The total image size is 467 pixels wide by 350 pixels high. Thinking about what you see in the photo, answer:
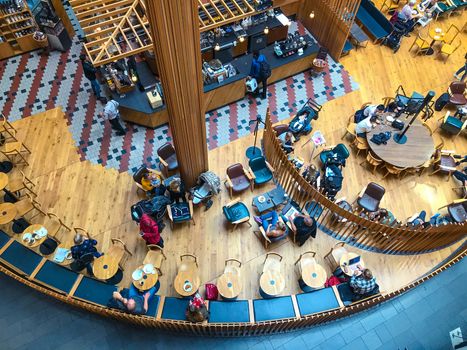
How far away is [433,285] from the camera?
9.25 meters

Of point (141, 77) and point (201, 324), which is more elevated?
point (141, 77)

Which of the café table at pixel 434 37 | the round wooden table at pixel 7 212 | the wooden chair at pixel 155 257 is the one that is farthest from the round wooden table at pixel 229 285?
A: the café table at pixel 434 37

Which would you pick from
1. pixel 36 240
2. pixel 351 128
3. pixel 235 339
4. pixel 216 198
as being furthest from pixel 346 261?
pixel 36 240

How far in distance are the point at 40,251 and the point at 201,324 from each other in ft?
14.8

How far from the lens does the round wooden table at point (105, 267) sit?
8578 mm

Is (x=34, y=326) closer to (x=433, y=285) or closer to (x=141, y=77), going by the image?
(x=141, y=77)

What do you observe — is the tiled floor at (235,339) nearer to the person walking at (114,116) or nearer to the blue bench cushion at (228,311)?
the blue bench cushion at (228,311)

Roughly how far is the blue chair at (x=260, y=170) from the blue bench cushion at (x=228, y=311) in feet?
10.9

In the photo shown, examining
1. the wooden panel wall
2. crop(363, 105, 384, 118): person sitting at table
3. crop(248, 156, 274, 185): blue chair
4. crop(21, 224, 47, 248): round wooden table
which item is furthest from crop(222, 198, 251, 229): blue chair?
the wooden panel wall

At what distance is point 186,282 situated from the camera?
854 centimetres

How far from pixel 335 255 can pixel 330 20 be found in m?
7.81

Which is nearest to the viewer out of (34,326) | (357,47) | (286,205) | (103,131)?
(34,326)

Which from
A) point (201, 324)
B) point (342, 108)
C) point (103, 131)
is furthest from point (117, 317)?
point (342, 108)

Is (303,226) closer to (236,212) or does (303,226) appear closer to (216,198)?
(236,212)
